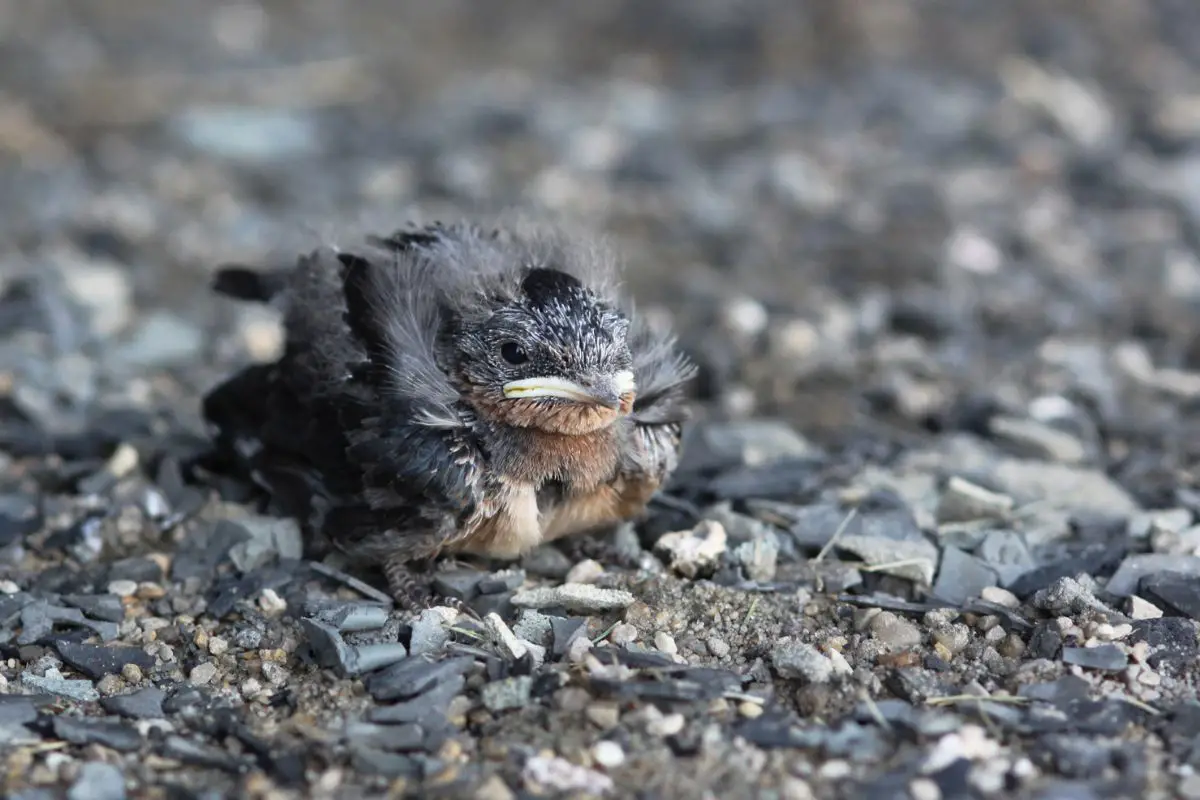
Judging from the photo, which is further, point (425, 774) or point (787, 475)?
point (787, 475)

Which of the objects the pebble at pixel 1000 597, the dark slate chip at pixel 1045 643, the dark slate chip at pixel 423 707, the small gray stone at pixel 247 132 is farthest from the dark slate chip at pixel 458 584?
the small gray stone at pixel 247 132

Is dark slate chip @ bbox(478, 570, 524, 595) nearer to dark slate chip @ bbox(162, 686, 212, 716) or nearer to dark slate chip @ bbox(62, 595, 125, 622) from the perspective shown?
dark slate chip @ bbox(162, 686, 212, 716)

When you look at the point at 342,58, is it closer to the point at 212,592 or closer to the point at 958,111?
the point at 958,111

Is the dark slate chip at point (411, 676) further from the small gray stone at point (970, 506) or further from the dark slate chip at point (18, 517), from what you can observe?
the small gray stone at point (970, 506)

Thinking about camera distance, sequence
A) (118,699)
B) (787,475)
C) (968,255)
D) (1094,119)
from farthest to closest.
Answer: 1. (1094,119)
2. (968,255)
3. (787,475)
4. (118,699)

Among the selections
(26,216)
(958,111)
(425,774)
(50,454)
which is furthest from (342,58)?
(425,774)
